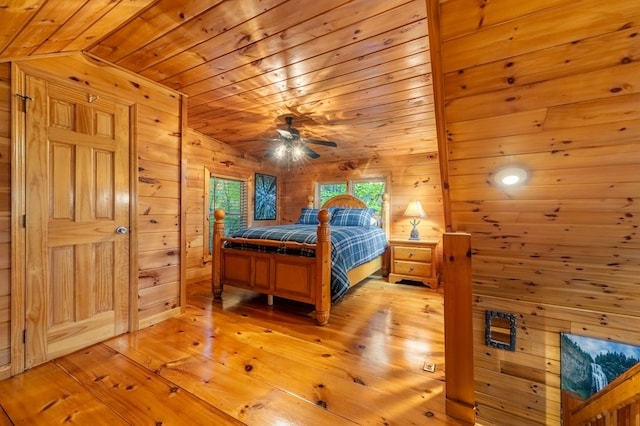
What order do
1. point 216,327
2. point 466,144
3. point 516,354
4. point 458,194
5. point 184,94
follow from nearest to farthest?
point 466,144, point 458,194, point 516,354, point 216,327, point 184,94

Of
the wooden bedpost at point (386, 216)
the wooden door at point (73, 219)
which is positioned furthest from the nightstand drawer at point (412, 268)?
the wooden door at point (73, 219)

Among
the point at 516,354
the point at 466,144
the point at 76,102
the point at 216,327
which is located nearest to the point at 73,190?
the point at 76,102

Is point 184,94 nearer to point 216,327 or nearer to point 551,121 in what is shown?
point 216,327

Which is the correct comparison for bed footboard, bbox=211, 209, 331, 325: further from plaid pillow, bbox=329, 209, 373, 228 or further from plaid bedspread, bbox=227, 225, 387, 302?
plaid pillow, bbox=329, 209, 373, 228

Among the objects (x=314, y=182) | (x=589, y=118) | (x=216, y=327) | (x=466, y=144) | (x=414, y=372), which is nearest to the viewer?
(x=589, y=118)

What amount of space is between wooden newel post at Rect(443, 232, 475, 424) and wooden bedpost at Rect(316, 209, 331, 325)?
1.26 metres

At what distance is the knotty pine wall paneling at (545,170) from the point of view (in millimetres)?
1016

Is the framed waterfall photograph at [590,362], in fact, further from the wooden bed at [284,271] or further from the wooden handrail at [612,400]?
the wooden bed at [284,271]

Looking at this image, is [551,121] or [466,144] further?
[466,144]

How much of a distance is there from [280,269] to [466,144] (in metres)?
2.11

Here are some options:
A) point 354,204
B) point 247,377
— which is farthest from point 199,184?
point 247,377

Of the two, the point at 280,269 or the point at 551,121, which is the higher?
the point at 551,121

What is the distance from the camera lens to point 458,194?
1.59 meters

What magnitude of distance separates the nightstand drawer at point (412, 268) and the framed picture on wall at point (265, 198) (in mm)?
2524
